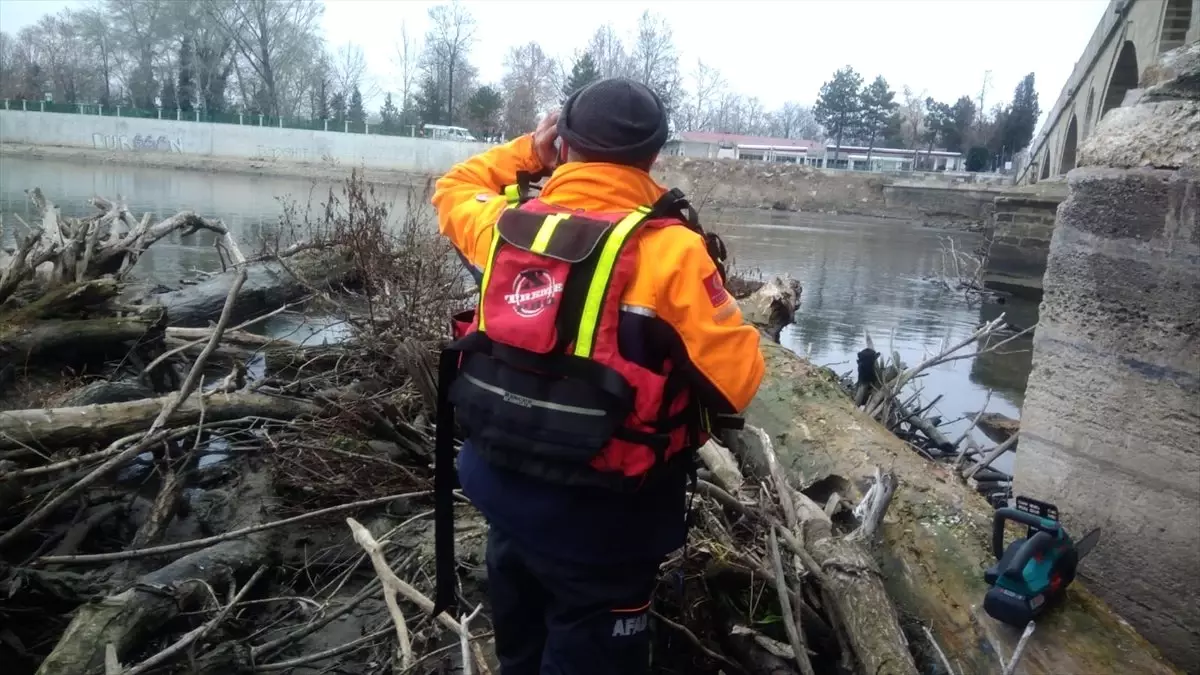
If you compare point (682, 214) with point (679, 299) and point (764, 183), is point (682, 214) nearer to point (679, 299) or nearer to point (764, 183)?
point (679, 299)

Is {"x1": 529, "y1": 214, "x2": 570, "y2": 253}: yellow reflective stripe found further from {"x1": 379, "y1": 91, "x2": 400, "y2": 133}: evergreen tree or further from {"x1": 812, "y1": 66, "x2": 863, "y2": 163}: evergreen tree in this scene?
{"x1": 812, "y1": 66, "x2": 863, "y2": 163}: evergreen tree

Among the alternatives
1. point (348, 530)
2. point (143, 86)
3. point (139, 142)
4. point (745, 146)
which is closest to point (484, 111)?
point (139, 142)

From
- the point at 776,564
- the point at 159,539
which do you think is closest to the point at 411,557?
the point at 159,539

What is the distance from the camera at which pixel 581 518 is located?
2221 millimetres

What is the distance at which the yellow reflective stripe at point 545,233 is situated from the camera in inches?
83.9

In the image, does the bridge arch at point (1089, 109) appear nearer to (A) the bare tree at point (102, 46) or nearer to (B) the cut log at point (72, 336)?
(B) the cut log at point (72, 336)

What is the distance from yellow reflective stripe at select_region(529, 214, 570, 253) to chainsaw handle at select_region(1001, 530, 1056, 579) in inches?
72.6

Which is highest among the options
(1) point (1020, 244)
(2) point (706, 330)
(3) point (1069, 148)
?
(3) point (1069, 148)

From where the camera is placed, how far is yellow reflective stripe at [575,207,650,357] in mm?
2059

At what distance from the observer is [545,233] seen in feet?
7.06

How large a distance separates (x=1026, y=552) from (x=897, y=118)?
82.1 metres

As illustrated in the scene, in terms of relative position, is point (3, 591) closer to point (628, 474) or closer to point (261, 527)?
point (261, 527)

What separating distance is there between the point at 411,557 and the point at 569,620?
164cm

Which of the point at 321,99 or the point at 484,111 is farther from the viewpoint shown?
the point at 321,99
